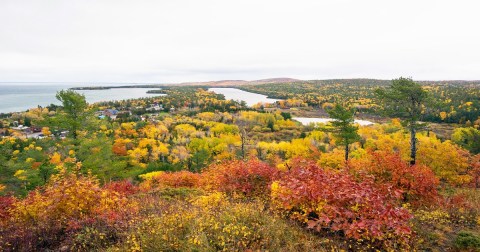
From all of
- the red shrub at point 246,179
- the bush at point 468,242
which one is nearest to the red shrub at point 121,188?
the red shrub at point 246,179

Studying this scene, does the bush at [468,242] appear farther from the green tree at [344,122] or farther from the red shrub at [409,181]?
the green tree at [344,122]

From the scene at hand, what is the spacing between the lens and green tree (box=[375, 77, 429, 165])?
33000mm

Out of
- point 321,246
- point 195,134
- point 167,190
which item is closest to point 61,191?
point 167,190

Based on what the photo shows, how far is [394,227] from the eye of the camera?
6.73 metres

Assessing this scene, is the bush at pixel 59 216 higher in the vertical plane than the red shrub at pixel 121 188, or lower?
higher

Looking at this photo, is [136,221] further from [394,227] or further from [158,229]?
[394,227]

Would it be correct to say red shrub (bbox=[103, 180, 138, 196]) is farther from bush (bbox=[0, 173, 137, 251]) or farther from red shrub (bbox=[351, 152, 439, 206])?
red shrub (bbox=[351, 152, 439, 206])

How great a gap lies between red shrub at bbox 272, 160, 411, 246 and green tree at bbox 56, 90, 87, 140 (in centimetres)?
3378

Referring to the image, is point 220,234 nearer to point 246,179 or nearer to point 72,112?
point 246,179

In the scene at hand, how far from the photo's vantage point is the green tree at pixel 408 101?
33.0 meters

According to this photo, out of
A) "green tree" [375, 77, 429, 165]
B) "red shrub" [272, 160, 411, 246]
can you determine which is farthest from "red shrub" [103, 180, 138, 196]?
"green tree" [375, 77, 429, 165]

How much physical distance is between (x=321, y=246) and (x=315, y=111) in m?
165

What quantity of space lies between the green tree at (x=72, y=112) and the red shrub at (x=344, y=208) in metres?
33.8

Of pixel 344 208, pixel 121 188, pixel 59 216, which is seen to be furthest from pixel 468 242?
pixel 121 188
